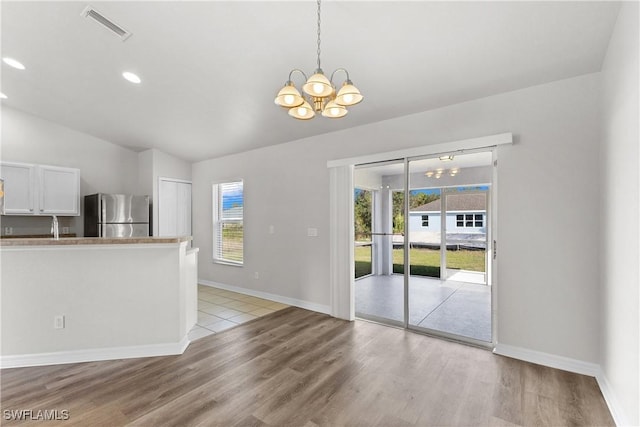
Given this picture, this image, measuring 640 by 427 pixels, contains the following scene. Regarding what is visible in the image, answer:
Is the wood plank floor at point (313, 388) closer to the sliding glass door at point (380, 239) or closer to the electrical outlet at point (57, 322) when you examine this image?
the electrical outlet at point (57, 322)

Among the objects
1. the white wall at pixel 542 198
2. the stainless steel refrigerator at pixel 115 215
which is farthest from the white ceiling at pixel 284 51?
the stainless steel refrigerator at pixel 115 215

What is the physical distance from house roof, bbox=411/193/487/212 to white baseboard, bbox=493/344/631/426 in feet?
5.06

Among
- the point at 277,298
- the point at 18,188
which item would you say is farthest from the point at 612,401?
the point at 18,188

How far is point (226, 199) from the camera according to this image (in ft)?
19.9

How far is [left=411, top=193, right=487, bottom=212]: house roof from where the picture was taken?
352 centimetres

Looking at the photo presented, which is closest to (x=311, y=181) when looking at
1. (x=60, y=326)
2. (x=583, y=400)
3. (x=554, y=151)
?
(x=554, y=151)

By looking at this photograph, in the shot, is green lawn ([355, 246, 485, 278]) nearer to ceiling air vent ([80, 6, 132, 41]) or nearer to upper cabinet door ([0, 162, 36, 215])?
ceiling air vent ([80, 6, 132, 41])

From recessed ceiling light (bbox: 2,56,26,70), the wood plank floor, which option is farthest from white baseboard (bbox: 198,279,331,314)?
recessed ceiling light (bbox: 2,56,26,70)

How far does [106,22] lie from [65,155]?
12.5 ft

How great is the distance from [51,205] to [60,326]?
10.5 feet

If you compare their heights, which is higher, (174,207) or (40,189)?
(40,189)

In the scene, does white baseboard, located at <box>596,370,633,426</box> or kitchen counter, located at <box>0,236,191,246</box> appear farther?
kitchen counter, located at <box>0,236,191,246</box>

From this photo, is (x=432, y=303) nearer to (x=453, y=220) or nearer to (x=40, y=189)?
(x=453, y=220)

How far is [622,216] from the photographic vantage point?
199 centimetres
